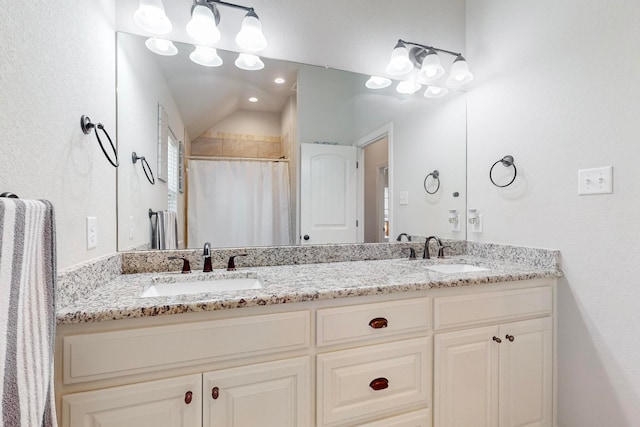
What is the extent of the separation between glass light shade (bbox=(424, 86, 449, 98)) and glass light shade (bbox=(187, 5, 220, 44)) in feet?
4.54

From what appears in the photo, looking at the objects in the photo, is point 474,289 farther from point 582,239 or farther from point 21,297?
point 21,297

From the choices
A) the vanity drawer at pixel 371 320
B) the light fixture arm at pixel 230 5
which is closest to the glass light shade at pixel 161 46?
the light fixture arm at pixel 230 5

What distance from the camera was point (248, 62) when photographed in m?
1.67

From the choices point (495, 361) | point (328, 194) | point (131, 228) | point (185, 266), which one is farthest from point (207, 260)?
point (495, 361)

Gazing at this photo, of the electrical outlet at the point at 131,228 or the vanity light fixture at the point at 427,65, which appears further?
the vanity light fixture at the point at 427,65

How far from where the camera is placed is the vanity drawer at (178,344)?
0.87 metres

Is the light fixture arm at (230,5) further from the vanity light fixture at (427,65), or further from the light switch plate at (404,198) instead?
the light switch plate at (404,198)

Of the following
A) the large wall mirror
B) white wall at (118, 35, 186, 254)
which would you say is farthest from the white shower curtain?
white wall at (118, 35, 186, 254)

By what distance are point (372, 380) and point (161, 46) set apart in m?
1.80

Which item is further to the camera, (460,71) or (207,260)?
(460,71)

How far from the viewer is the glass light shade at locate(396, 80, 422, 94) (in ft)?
6.72

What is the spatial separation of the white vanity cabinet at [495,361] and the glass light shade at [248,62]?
58.9 inches

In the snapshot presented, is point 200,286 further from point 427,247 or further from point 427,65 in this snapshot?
point 427,65

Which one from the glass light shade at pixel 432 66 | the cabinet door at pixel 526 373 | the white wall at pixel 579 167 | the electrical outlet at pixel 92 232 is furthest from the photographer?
the glass light shade at pixel 432 66
